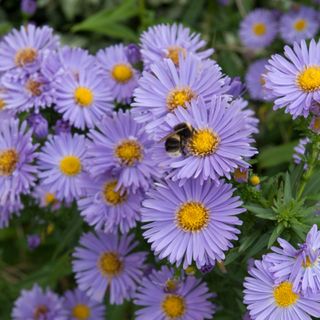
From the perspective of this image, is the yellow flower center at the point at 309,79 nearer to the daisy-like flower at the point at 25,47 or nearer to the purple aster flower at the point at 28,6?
the daisy-like flower at the point at 25,47

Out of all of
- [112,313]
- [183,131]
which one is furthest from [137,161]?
[112,313]

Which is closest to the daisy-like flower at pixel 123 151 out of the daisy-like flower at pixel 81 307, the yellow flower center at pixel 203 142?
the yellow flower center at pixel 203 142

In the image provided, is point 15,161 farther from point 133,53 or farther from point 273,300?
point 273,300

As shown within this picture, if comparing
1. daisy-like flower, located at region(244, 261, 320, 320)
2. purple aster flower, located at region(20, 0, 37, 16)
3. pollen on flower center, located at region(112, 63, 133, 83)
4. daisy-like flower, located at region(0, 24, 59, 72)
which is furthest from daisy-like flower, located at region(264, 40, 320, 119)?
purple aster flower, located at region(20, 0, 37, 16)

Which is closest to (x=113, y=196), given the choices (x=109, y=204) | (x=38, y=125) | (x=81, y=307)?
(x=109, y=204)

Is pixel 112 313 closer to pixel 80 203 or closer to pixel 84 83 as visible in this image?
pixel 80 203
